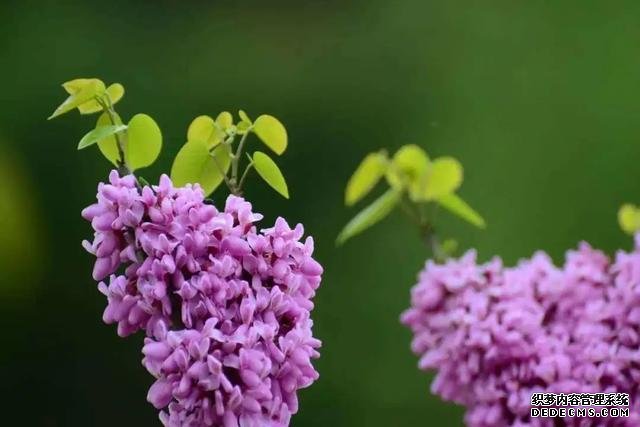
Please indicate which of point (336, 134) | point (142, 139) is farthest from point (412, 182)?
point (336, 134)

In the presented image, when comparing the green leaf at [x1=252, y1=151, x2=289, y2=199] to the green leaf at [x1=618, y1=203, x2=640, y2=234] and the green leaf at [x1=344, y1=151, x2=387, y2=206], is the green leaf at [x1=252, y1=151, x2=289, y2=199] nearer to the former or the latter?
the green leaf at [x1=344, y1=151, x2=387, y2=206]

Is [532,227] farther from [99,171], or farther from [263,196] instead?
[99,171]

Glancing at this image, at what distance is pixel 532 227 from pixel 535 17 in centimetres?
34

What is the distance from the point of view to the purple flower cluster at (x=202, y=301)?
45 cm

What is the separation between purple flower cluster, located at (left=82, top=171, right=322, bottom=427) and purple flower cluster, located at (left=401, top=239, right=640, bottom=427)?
0.58ft

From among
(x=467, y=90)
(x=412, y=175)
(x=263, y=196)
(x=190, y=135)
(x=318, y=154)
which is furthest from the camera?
(x=467, y=90)

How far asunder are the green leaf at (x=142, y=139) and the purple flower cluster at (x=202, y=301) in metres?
0.06

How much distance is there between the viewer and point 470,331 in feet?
2.02

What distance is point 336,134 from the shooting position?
143cm

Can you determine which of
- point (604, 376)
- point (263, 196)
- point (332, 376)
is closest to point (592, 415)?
point (604, 376)

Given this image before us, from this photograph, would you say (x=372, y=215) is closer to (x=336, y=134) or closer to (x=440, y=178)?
(x=440, y=178)

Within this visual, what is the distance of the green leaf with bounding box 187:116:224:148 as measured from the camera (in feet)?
1.84

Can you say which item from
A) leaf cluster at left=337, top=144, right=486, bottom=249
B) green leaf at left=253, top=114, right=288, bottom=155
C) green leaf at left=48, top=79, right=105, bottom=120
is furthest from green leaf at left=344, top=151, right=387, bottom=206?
green leaf at left=48, top=79, right=105, bottom=120

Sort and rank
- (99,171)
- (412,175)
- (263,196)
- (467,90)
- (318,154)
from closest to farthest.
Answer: (412,175) < (263,196) < (99,171) < (318,154) < (467,90)
